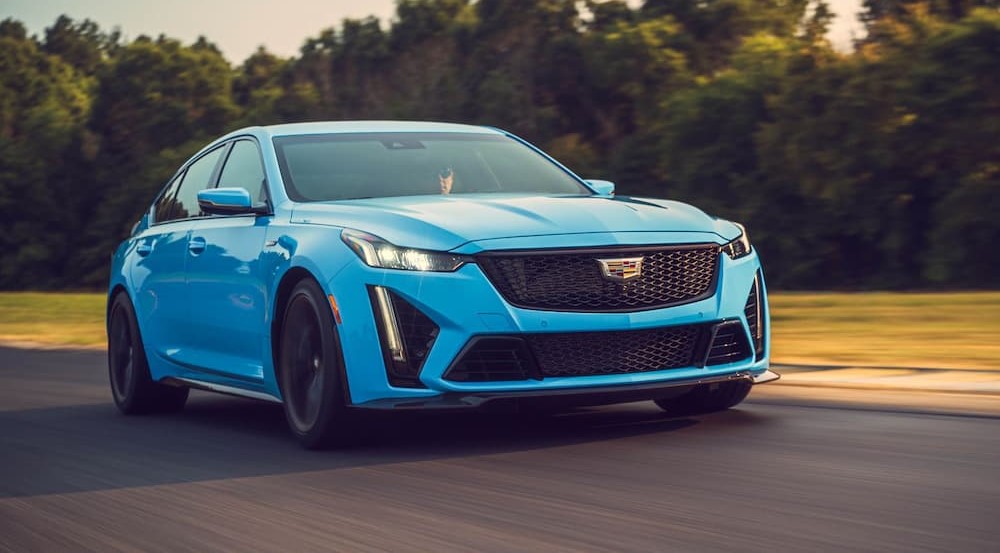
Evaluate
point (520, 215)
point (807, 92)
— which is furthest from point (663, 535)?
point (807, 92)

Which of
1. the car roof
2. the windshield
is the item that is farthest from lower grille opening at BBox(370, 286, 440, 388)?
the car roof

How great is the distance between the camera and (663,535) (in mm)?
4816

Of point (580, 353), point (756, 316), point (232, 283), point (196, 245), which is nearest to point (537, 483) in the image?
point (580, 353)

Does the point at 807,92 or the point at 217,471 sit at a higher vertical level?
the point at 217,471

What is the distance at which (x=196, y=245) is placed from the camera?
846 cm

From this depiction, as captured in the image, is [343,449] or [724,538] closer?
[724,538]

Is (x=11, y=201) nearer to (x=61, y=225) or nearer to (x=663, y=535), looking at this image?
(x=61, y=225)

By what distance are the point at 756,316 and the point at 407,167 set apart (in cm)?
197

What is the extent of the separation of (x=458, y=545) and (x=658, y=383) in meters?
2.07

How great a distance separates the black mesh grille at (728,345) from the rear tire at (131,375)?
3.78 m

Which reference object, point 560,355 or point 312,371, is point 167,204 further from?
point 560,355

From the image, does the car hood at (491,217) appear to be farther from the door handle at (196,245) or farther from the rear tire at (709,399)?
the door handle at (196,245)

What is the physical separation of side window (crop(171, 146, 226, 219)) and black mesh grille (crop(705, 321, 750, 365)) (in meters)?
3.23

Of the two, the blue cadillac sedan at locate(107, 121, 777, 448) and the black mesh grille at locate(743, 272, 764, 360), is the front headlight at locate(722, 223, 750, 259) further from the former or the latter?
the black mesh grille at locate(743, 272, 764, 360)
